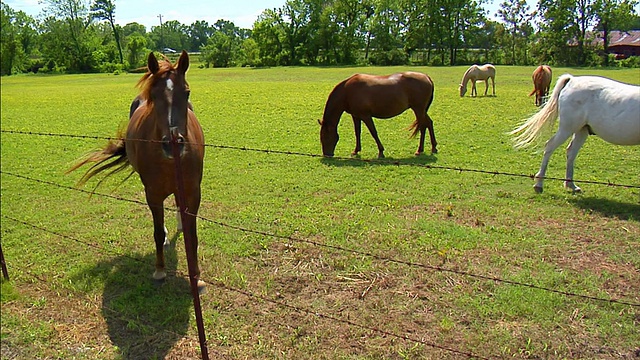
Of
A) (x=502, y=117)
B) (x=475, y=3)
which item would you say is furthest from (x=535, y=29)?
(x=502, y=117)

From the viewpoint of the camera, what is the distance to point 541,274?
3.85m

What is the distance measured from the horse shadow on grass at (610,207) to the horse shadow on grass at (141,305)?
4496 millimetres

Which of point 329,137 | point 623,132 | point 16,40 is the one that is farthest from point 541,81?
point 16,40

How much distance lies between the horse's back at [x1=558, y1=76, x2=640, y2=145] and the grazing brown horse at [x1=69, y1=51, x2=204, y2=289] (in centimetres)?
446

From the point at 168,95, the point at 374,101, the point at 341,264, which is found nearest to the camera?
the point at 168,95

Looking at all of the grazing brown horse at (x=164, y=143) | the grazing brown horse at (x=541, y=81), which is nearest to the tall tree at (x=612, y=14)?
the grazing brown horse at (x=541, y=81)

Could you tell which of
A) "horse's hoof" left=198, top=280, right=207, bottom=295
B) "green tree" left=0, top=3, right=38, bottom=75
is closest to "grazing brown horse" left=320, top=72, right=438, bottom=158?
"horse's hoof" left=198, top=280, right=207, bottom=295

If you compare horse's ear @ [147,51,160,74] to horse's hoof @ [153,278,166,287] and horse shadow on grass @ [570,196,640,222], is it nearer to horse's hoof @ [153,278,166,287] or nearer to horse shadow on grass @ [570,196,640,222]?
horse's hoof @ [153,278,166,287]

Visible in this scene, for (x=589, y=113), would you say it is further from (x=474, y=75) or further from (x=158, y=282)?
(x=474, y=75)

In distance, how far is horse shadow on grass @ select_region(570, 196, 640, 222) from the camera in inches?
199

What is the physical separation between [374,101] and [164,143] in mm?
5562

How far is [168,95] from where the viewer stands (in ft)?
10.0

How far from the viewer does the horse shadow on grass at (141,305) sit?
10.2 feet

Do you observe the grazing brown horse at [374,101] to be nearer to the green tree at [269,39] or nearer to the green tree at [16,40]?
the green tree at [16,40]
